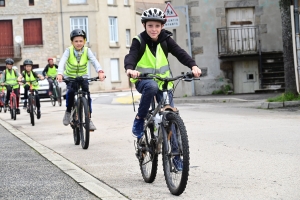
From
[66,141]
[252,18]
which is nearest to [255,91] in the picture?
[252,18]

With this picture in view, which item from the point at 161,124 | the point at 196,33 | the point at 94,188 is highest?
the point at 196,33

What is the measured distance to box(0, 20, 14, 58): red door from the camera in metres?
60.2

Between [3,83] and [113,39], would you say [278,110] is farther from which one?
[113,39]

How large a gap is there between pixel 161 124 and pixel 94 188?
96cm

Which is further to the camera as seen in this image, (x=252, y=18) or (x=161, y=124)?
(x=252, y=18)

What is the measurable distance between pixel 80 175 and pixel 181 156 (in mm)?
2046

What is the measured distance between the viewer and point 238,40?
1109 inches

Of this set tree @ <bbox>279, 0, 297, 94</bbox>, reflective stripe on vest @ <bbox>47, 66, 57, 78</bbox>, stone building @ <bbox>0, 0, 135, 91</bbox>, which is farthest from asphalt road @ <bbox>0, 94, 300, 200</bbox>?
stone building @ <bbox>0, 0, 135, 91</bbox>

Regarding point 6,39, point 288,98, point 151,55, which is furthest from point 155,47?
point 6,39

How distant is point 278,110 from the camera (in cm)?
1755

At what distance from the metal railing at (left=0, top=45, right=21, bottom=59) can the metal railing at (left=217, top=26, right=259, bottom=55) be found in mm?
34374

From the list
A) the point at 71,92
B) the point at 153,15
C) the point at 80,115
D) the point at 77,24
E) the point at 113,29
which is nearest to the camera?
the point at 153,15

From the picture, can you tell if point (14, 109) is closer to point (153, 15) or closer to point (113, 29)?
point (153, 15)

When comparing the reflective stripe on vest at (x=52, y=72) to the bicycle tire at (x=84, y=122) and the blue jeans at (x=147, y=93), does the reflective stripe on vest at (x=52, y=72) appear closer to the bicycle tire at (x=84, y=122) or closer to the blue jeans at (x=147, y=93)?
the bicycle tire at (x=84, y=122)
